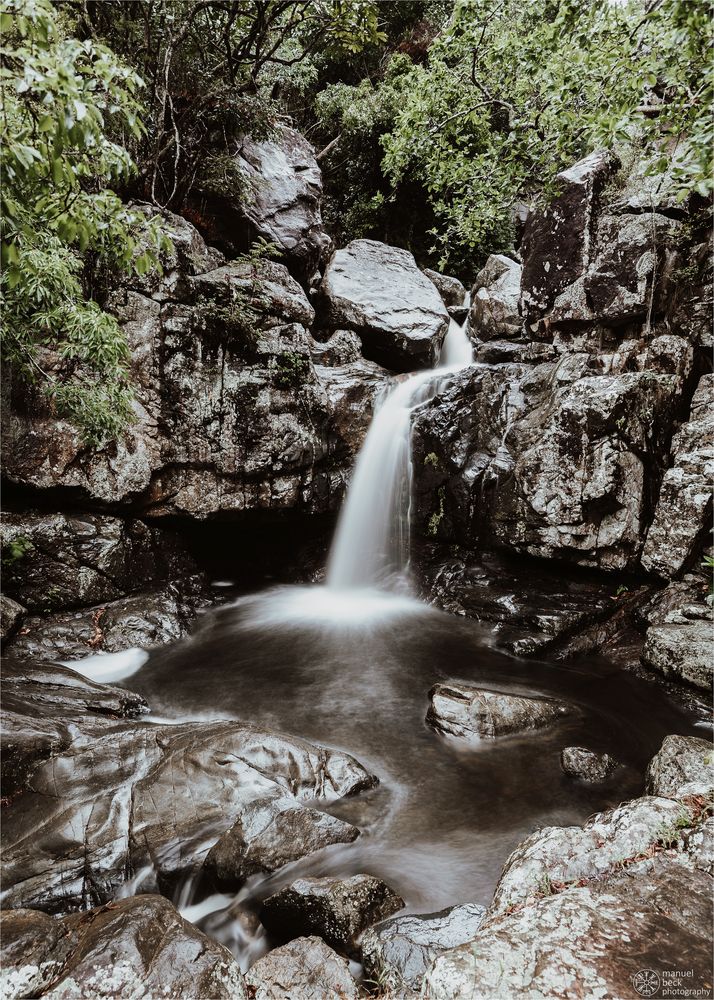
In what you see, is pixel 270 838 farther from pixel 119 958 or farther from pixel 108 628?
pixel 108 628

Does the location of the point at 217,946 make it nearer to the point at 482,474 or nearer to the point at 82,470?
the point at 82,470

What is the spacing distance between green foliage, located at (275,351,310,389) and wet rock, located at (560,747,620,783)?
25.8 feet

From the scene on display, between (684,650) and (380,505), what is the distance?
19.7 ft

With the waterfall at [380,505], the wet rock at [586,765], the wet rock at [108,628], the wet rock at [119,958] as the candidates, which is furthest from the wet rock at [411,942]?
the waterfall at [380,505]

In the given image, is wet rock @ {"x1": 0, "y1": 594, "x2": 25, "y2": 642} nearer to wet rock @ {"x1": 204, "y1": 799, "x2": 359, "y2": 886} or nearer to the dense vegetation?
the dense vegetation

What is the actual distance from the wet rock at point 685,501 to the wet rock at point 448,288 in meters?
12.1

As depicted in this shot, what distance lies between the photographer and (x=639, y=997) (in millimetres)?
1859

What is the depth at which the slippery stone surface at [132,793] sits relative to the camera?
386cm

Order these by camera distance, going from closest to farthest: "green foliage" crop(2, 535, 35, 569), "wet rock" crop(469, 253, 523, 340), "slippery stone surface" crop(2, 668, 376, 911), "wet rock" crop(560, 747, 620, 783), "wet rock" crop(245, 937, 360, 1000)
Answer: "wet rock" crop(245, 937, 360, 1000) → "slippery stone surface" crop(2, 668, 376, 911) → "wet rock" crop(560, 747, 620, 783) → "green foliage" crop(2, 535, 35, 569) → "wet rock" crop(469, 253, 523, 340)

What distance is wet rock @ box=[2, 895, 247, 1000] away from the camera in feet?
8.90

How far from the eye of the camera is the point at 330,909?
3.47 meters

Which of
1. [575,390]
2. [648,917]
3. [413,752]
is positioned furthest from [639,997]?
[575,390]

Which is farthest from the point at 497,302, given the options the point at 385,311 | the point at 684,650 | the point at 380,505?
the point at 684,650

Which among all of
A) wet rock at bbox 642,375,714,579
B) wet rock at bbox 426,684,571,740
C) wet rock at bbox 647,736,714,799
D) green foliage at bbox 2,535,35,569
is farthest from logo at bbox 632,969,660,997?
green foliage at bbox 2,535,35,569
